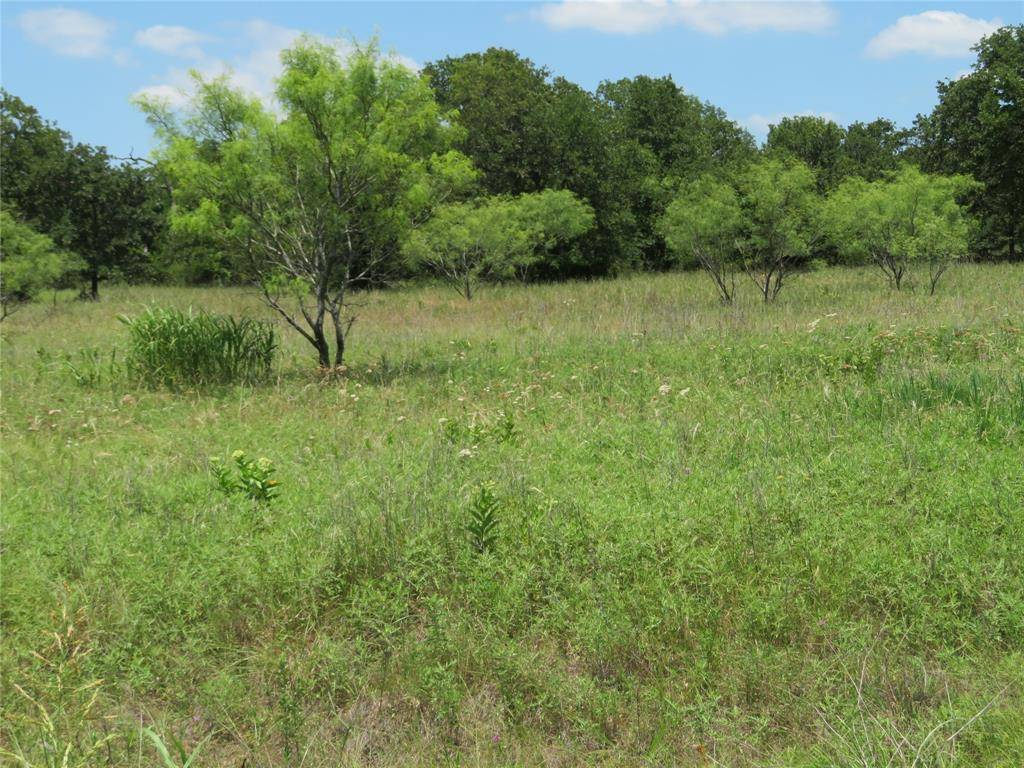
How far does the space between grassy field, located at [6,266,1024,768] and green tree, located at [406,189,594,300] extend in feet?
50.1

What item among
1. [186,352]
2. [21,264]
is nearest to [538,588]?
[186,352]

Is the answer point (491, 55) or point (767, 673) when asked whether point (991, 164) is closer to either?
point (491, 55)

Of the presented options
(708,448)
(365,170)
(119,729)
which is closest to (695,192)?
(365,170)

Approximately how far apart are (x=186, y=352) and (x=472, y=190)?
21338 millimetres

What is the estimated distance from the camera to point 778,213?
52.8 feet

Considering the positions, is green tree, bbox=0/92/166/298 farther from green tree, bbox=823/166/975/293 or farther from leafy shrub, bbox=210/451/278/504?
leafy shrub, bbox=210/451/278/504

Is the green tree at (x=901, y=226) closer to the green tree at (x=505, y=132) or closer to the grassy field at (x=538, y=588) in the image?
the grassy field at (x=538, y=588)

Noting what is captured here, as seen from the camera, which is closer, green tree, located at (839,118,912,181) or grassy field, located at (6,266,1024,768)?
grassy field, located at (6,266,1024,768)

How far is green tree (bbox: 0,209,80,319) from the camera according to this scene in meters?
17.4

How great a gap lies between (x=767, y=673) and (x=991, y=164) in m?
33.6

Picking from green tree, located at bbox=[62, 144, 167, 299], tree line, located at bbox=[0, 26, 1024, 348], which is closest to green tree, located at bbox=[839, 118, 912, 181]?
tree line, located at bbox=[0, 26, 1024, 348]

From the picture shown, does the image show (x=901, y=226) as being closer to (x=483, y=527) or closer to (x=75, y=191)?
(x=483, y=527)

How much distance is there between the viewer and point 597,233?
103ft

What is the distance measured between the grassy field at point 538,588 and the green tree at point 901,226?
12.4m
